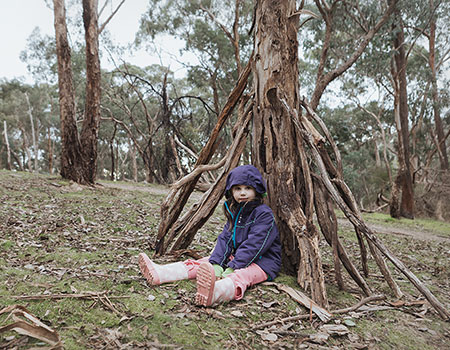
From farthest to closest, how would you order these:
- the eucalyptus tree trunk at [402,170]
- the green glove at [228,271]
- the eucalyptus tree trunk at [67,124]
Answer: the eucalyptus tree trunk at [402,170] < the eucalyptus tree trunk at [67,124] < the green glove at [228,271]

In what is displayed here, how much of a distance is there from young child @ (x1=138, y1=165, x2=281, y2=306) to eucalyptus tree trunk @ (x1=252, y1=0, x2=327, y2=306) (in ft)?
0.79

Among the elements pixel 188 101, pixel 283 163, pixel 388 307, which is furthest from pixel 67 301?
pixel 188 101

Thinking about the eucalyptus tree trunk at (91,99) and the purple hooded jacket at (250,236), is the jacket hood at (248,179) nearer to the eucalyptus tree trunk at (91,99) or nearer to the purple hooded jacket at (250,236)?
the purple hooded jacket at (250,236)

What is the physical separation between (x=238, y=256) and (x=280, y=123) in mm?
1441

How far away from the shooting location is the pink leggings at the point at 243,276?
2.63 meters

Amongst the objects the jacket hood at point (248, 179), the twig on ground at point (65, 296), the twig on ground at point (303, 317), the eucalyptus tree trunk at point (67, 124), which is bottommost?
the twig on ground at point (303, 317)

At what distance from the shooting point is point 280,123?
134 inches

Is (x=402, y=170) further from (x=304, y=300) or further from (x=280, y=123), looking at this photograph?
Answer: (x=304, y=300)

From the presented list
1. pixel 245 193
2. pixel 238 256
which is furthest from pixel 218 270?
pixel 245 193

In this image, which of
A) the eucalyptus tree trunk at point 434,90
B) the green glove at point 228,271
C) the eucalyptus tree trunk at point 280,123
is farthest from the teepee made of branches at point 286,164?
the eucalyptus tree trunk at point 434,90

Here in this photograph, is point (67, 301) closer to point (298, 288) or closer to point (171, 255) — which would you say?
point (171, 255)

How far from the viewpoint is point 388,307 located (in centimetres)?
297

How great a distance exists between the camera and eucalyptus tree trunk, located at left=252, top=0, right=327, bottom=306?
3303 millimetres

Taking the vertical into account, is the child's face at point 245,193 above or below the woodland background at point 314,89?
below
